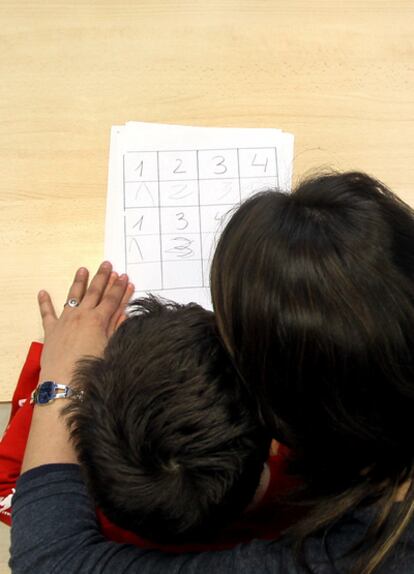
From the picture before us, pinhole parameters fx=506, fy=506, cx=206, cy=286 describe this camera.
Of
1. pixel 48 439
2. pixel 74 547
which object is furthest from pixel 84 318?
pixel 74 547

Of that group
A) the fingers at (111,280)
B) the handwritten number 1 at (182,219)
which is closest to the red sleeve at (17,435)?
the fingers at (111,280)

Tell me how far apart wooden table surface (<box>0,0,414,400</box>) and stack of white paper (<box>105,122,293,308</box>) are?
0.02m

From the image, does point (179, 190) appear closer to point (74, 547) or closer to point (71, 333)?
point (71, 333)

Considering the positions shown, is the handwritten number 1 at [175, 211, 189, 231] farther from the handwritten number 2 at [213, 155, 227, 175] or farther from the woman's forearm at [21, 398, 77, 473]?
the woman's forearm at [21, 398, 77, 473]

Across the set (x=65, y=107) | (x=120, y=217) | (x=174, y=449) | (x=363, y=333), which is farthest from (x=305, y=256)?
(x=65, y=107)

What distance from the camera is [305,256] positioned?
0.37 meters

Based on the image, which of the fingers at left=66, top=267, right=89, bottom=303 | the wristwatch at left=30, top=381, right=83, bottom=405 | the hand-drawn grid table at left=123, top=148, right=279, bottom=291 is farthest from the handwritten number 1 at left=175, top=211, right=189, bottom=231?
the wristwatch at left=30, top=381, right=83, bottom=405

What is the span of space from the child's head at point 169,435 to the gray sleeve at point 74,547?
0.03m

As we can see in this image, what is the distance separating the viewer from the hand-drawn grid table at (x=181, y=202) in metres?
0.61

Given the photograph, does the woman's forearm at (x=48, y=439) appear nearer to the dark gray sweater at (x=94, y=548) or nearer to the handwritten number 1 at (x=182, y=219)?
the dark gray sweater at (x=94, y=548)

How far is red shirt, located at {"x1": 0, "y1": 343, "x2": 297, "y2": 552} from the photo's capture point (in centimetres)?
49

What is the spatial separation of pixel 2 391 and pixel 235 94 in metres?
0.47

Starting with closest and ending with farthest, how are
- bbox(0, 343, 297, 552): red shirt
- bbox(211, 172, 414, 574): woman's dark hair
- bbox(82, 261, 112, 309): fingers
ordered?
bbox(211, 172, 414, 574): woman's dark hair
bbox(0, 343, 297, 552): red shirt
bbox(82, 261, 112, 309): fingers

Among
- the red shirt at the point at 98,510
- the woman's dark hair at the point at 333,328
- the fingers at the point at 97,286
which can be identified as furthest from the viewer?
the fingers at the point at 97,286
